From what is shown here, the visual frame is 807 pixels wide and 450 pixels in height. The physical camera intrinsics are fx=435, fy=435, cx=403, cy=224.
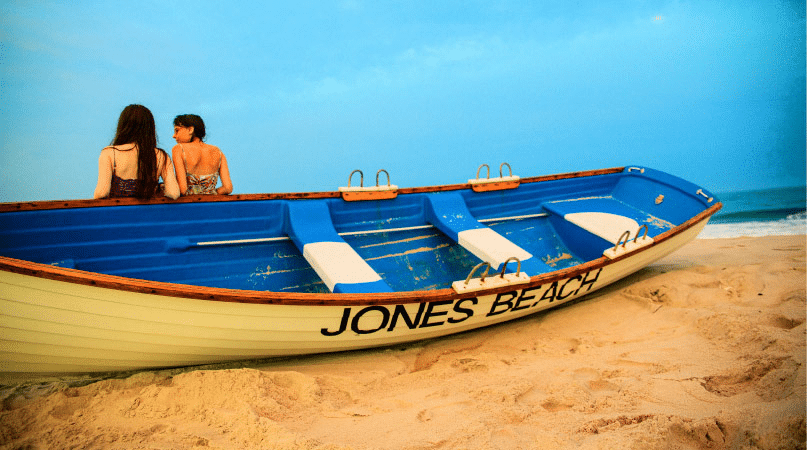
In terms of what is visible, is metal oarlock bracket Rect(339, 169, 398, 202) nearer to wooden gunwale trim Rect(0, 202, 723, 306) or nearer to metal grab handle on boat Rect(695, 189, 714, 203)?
wooden gunwale trim Rect(0, 202, 723, 306)

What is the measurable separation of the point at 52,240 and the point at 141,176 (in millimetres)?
696

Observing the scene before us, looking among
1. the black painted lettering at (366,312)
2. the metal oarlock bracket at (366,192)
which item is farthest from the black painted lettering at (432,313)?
the metal oarlock bracket at (366,192)

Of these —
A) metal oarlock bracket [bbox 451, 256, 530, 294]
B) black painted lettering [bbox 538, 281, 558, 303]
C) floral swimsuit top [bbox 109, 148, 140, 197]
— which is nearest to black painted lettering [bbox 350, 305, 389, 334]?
metal oarlock bracket [bbox 451, 256, 530, 294]

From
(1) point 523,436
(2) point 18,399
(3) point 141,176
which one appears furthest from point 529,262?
(2) point 18,399

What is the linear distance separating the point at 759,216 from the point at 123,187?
41.9 feet

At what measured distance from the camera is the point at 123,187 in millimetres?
3164

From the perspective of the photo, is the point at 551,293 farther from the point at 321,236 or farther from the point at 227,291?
the point at 227,291

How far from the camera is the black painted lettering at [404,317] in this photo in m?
2.77

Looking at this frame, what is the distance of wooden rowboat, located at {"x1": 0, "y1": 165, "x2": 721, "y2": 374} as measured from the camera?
7.22 feet

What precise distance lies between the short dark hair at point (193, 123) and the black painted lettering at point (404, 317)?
7.16 ft

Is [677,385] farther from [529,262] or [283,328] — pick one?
[283,328]

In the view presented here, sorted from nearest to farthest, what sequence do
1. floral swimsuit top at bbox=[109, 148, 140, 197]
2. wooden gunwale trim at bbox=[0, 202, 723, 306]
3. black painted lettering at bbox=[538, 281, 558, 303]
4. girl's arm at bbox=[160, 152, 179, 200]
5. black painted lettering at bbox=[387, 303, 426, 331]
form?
wooden gunwale trim at bbox=[0, 202, 723, 306], black painted lettering at bbox=[387, 303, 426, 331], floral swimsuit top at bbox=[109, 148, 140, 197], girl's arm at bbox=[160, 152, 179, 200], black painted lettering at bbox=[538, 281, 558, 303]

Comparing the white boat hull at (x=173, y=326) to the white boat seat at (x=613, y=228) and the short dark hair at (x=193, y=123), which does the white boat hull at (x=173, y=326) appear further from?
the short dark hair at (x=193, y=123)

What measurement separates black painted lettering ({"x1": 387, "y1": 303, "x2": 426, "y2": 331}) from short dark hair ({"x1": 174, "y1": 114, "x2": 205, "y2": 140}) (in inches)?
85.9
